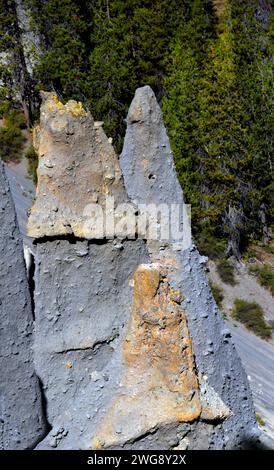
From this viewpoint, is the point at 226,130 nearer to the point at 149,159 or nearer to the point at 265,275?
the point at 265,275

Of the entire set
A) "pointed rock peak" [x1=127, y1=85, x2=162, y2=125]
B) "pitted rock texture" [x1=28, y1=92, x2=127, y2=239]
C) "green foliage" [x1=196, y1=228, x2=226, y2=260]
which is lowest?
"green foliage" [x1=196, y1=228, x2=226, y2=260]

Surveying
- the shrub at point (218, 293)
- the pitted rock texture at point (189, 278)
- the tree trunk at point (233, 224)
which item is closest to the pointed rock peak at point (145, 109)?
the pitted rock texture at point (189, 278)

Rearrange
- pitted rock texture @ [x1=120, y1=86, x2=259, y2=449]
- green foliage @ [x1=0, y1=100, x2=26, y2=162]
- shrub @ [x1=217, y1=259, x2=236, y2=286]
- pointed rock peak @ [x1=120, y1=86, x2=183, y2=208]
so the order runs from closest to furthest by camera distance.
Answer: pitted rock texture @ [x1=120, y1=86, x2=259, y2=449] < pointed rock peak @ [x1=120, y1=86, x2=183, y2=208] < shrub @ [x1=217, y1=259, x2=236, y2=286] < green foliage @ [x1=0, y1=100, x2=26, y2=162]

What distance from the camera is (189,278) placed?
8.94 meters

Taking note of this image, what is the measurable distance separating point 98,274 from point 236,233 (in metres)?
21.8

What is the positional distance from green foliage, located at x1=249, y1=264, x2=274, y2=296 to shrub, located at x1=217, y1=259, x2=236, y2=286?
3.52 ft

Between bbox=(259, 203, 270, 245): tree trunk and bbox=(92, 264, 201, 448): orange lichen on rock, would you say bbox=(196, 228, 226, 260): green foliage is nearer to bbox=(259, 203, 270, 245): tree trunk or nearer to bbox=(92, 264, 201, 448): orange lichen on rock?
bbox=(259, 203, 270, 245): tree trunk

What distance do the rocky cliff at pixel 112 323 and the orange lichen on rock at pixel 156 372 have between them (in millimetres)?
10

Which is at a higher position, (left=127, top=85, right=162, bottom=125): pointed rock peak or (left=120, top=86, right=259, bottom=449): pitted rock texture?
(left=127, top=85, right=162, bottom=125): pointed rock peak

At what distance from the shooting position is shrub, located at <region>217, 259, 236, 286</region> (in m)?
28.7

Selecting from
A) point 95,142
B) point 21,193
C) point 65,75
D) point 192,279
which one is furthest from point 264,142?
point 95,142

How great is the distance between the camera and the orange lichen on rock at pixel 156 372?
5.68 metres

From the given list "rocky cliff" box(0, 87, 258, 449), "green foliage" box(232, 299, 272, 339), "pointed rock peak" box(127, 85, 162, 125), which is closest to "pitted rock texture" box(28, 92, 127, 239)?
"rocky cliff" box(0, 87, 258, 449)

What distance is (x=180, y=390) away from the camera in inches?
223
